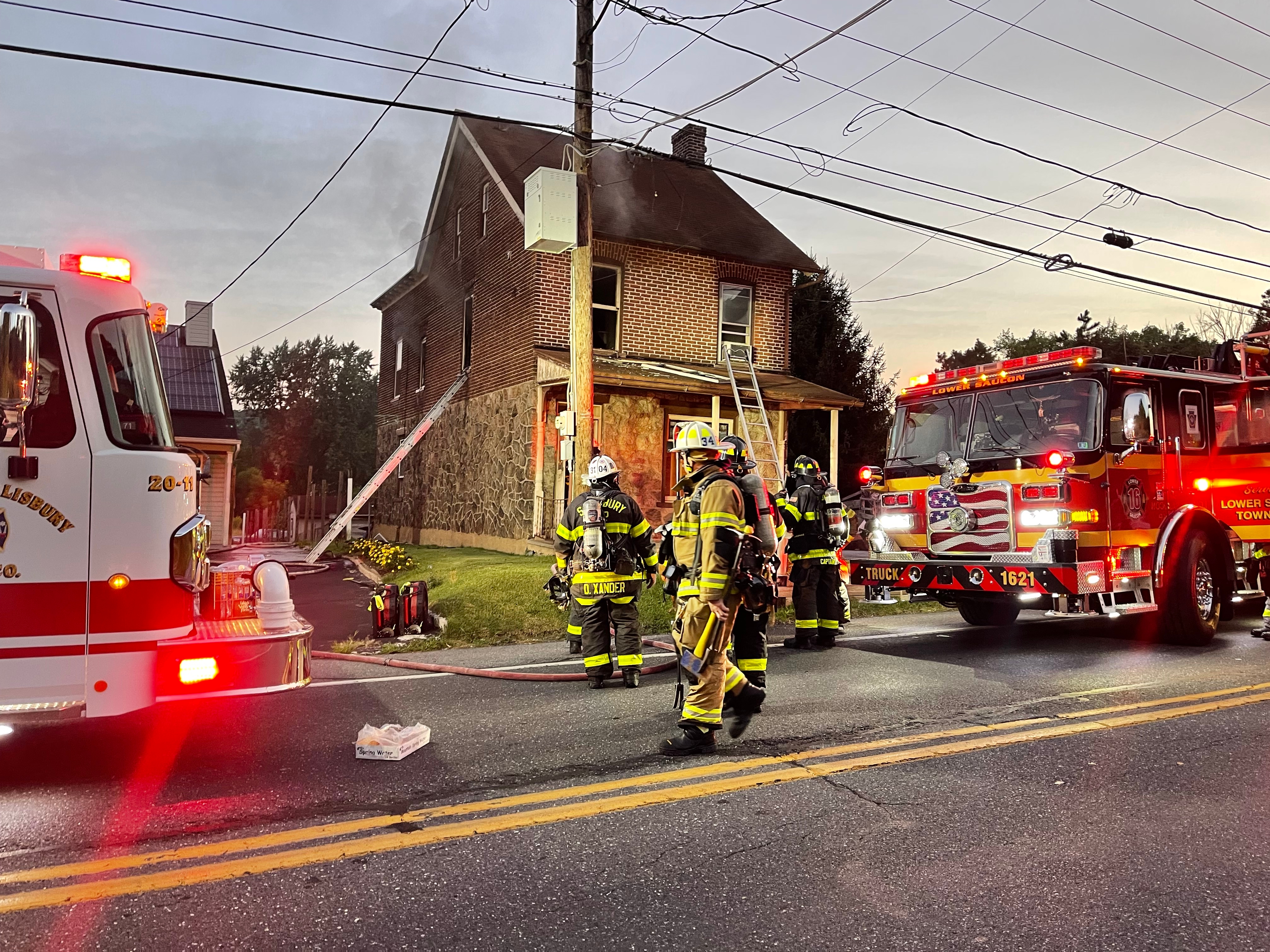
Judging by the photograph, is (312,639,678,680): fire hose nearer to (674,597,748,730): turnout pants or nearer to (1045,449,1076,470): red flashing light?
(674,597,748,730): turnout pants

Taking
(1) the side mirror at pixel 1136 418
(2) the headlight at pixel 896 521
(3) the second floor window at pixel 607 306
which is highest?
(3) the second floor window at pixel 607 306

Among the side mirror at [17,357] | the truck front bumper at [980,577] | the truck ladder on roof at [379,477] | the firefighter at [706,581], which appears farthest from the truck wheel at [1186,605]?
the truck ladder on roof at [379,477]

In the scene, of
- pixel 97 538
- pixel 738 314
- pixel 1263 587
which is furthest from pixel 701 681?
pixel 738 314

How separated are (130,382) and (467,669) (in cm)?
370

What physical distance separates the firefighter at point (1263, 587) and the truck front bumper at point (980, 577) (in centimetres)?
255

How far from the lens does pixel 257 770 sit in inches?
189

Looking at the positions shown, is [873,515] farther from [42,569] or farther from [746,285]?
[746,285]

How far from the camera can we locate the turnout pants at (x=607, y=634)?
7.03m

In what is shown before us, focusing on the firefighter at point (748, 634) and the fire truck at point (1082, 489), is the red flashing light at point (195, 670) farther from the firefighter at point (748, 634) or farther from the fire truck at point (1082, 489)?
the fire truck at point (1082, 489)

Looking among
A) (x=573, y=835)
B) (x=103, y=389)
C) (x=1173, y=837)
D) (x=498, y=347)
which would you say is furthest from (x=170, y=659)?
(x=498, y=347)

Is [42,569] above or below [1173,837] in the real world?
above

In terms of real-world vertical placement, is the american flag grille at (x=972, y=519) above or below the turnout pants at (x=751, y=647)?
above

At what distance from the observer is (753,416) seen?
1891 cm

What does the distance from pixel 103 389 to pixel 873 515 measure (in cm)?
731
